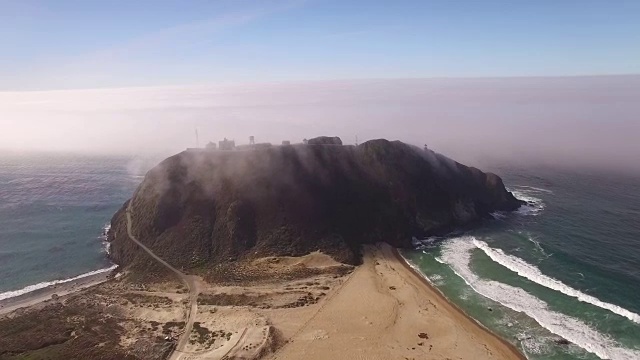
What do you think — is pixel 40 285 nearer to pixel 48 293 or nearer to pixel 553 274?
pixel 48 293

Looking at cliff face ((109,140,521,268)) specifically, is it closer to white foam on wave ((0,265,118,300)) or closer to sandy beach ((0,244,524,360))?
white foam on wave ((0,265,118,300))

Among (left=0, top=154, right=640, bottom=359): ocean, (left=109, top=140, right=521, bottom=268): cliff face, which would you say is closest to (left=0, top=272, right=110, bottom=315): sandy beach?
(left=0, top=154, right=640, bottom=359): ocean

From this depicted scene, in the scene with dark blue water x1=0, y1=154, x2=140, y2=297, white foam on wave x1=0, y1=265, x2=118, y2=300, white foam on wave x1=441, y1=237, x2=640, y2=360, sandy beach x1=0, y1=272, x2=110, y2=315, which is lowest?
white foam on wave x1=441, y1=237, x2=640, y2=360

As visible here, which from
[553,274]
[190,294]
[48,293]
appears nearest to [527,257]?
[553,274]

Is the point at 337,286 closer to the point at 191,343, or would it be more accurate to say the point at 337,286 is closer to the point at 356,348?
the point at 356,348

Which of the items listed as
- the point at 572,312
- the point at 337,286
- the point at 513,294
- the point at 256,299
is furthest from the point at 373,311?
the point at 572,312

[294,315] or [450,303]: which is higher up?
[294,315]
